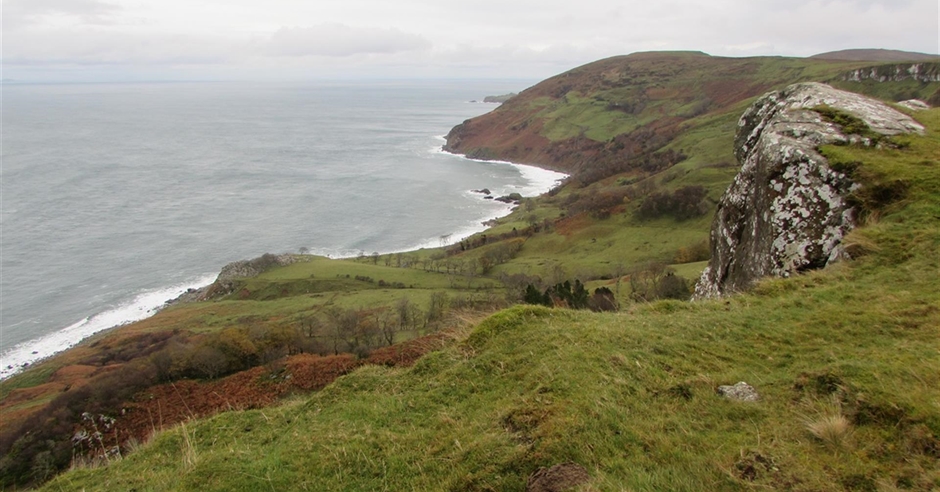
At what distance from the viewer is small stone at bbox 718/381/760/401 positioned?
20.9 feet

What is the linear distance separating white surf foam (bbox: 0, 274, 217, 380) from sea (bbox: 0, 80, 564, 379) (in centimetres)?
19

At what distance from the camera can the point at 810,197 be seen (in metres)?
12.1

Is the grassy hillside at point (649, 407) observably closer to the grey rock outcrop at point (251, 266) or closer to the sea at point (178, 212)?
the sea at point (178, 212)

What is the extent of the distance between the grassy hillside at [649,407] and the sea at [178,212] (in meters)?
59.6

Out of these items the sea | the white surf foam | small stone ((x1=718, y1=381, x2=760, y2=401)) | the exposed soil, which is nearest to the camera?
the exposed soil

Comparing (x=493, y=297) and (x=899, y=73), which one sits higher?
(x=899, y=73)

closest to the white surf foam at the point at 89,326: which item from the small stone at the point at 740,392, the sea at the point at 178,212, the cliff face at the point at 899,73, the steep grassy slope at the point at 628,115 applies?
the sea at the point at 178,212

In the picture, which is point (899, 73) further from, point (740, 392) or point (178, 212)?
point (178, 212)

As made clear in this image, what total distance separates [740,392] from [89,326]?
70918 mm

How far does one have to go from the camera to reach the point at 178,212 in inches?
3691

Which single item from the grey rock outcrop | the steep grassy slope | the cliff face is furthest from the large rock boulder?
the cliff face

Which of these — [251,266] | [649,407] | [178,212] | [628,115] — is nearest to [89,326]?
[251,266]

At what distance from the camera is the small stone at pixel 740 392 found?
20.9 feet

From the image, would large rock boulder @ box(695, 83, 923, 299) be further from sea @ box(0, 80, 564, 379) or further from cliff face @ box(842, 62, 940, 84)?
cliff face @ box(842, 62, 940, 84)
